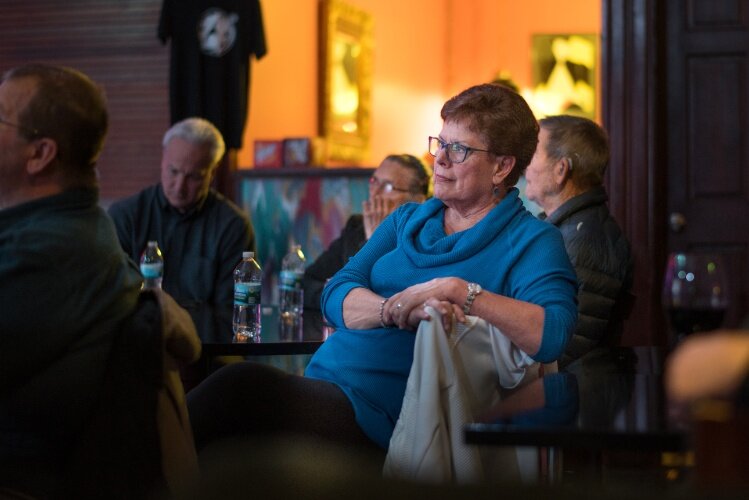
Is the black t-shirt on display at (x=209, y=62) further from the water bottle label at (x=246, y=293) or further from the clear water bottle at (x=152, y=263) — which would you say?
the water bottle label at (x=246, y=293)

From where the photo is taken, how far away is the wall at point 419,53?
671cm

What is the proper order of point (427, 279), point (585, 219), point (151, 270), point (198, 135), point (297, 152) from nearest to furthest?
point (427, 279), point (585, 219), point (151, 270), point (198, 135), point (297, 152)

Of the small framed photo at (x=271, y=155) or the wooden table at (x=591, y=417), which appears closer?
the wooden table at (x=591, y=417)

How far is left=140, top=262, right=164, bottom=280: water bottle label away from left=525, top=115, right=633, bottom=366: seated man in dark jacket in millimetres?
1330

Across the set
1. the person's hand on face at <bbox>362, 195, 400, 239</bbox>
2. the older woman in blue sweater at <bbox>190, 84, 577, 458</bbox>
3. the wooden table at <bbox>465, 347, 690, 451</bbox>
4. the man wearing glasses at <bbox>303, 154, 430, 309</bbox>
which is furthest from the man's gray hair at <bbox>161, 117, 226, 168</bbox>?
the wooden table at <bbox>465, 347, 690, 451</bbox>

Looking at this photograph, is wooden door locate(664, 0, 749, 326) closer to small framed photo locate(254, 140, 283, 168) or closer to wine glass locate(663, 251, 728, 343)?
small framed photo locate(254, 140, 283, 168)

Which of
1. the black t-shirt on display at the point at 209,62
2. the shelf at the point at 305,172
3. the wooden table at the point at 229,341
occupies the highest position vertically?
the black t-shirt on display at the point at 209,62

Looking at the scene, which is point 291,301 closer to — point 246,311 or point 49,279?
point 246,311

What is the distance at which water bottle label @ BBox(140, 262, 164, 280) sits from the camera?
3.76 m

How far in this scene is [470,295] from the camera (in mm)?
2195

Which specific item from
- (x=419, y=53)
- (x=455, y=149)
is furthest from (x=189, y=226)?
(x=419, y=53)

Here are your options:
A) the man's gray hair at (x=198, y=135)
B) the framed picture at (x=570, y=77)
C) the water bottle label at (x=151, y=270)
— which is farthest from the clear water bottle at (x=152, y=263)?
the framed picture at (x=570, y=77)

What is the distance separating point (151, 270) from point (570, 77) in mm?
5749

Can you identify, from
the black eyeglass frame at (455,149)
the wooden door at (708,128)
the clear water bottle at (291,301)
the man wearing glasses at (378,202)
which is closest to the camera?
the black eyeglass frame at (455,149)
